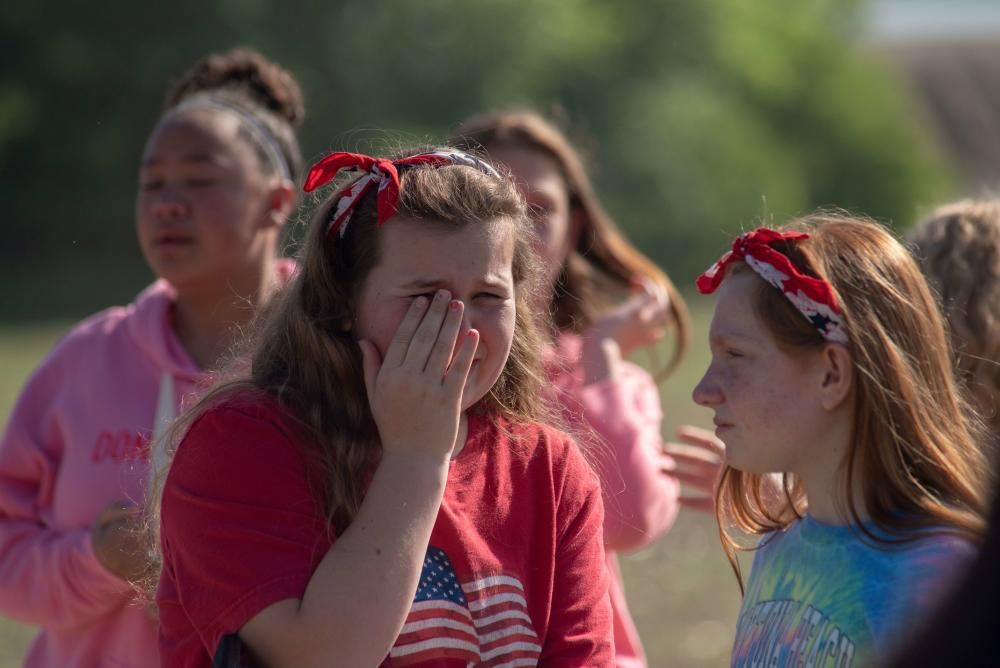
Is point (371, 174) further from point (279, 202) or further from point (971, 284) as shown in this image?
point (971, 284)

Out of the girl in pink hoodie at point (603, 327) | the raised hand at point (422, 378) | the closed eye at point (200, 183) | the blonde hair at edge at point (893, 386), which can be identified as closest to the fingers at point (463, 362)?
the raised hand at point (422, 378)

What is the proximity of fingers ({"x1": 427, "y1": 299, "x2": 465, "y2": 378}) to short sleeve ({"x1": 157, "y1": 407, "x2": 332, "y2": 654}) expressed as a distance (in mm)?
271

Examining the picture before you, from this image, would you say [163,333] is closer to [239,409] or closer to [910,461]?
[239,409]

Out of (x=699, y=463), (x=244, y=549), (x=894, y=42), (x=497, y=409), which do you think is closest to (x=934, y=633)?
(x=244, y=549)

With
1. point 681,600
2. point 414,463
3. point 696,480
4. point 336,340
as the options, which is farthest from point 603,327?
point 681,600

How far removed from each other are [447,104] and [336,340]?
2280cm

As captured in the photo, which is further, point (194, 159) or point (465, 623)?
point (194, 159)

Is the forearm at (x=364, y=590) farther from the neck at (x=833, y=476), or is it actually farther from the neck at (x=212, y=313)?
the neck at (x=212, y=313)

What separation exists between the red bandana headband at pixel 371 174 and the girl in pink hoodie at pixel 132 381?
28.1 inches

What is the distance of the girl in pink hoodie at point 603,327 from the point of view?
3111 mm

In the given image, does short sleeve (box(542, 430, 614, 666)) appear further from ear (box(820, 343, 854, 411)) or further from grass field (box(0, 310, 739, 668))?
grass field (box(0, 310, 739, 668))

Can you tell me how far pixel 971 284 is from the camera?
2.94m

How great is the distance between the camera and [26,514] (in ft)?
9.62

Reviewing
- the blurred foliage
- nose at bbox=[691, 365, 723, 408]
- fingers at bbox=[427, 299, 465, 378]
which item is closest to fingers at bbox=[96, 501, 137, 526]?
fingers at bbox=[427, 299, 465, 378]
